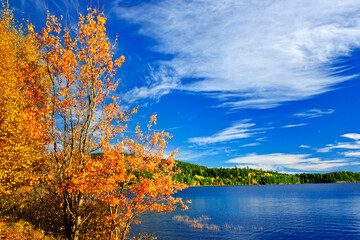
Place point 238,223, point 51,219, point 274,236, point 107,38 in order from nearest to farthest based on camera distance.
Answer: point 107,38 → point 51,219 → point 274,236 → point 238,223

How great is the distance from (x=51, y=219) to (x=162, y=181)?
574 inches

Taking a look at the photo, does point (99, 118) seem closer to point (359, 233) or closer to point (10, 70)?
point (10, 70)

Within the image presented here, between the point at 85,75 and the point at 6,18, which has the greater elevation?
the point at 6,18

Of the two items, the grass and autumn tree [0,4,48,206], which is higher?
autumn tree [0,4,48,206]

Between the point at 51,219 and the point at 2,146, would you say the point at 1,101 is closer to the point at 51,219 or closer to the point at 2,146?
the point at 2,146

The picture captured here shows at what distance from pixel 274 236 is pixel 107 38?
46604 millimetres

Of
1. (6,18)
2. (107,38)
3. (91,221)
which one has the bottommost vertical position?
(91,221)

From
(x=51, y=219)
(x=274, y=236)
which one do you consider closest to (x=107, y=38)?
(x=51, y=219)

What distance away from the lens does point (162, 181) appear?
1717cm

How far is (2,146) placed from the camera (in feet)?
73.5

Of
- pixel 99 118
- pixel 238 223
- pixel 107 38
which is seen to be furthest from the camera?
pixel 238 223

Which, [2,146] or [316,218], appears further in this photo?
[316,218]

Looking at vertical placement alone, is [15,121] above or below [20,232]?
above

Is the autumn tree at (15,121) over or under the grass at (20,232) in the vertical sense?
over
